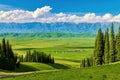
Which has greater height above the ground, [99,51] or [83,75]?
[99,51]

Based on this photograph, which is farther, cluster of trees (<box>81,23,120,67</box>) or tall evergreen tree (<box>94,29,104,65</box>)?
tall evergreen tree (<box>94,29,104,65</box>)

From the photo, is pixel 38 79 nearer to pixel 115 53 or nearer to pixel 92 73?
pixel 92 73

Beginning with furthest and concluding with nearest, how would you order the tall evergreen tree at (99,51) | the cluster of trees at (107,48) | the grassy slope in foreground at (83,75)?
1. the tall evergreen tree at (99,51)
2. the cluster of trees at (107,48)
3. the grassy slope in foreground at (83,75)

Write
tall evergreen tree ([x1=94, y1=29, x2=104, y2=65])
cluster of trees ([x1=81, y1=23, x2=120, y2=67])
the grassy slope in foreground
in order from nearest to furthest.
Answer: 1. the grassy slope in foreground
2. cluster of trees ([x1=81, y1=23, x2=120, y2=67])
3. tall evergreen tree ([x1=94, y1=29, x2=104, y2=65])

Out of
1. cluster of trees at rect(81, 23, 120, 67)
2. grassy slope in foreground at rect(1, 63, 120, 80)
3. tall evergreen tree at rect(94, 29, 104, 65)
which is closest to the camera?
grassy slope in foreground at rect(1, 63, 120, 80)

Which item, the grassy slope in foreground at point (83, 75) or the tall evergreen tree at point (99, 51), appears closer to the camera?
the grassy slope in foreground at point (83, 75)

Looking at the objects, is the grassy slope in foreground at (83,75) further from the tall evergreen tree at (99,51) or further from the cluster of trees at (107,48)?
the tall evergreen tree at (99,51)

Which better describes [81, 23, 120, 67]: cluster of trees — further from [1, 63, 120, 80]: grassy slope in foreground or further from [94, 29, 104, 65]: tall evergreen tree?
[1, 63, 120, 80]: grassy slope in foreground

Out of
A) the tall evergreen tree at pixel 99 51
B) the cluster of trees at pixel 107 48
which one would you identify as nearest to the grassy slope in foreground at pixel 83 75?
the cluster of trees at pixel 107 48

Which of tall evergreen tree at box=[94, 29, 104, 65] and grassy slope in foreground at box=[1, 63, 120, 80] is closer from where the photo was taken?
grassy slope in foreground at box=[1, 63, 120, 80]

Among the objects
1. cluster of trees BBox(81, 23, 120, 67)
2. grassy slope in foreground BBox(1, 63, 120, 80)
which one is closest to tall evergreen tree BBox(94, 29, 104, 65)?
cluster of trees BBox(81, 23, 120, 67)

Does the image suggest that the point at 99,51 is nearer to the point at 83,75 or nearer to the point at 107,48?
the point at 107,48

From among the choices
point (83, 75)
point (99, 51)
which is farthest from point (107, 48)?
point (83, 75)

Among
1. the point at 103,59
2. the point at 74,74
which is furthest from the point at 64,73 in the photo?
the point at 103,59
